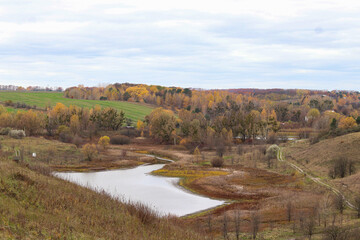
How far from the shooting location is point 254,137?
108 m

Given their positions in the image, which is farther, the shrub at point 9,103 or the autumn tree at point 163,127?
the shrub at point 9,103

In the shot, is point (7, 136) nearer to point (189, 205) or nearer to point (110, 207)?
point (189, 205)

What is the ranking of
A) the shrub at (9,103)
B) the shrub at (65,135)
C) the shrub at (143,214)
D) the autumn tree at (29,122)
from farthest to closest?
the shrub at (9,103), the autumn tree at (29,122), the shrub at (65,135), the shrub at (143,214)

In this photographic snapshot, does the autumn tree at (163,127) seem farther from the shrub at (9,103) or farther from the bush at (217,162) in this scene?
the shrub at (9,103)

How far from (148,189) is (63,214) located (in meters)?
34.7

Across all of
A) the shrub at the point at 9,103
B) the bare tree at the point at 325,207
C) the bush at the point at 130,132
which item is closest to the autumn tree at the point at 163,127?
the bush at the point at 130,132

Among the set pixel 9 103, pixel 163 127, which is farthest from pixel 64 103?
pixel 163 127

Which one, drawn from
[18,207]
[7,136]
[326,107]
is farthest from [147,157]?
[326,107]

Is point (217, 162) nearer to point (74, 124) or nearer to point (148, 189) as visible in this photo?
point (148, 189)

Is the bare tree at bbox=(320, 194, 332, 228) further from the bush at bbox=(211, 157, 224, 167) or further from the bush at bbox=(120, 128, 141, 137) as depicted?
the bush at bbox=(120, 128, 141, 137)

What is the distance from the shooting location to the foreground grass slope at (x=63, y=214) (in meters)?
14.2

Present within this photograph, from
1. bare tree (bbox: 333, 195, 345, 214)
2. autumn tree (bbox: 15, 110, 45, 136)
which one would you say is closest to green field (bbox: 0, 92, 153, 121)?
autumn tree (bbox: 15, 110, 45, 136)

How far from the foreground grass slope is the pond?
1225 centimetres

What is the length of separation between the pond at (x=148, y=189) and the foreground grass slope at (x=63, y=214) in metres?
12.3
